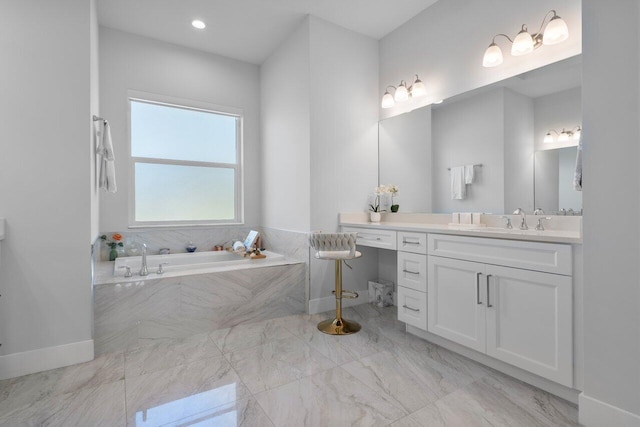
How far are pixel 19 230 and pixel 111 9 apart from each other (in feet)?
7.53

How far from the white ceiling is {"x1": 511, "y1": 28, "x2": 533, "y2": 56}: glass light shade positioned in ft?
3.50

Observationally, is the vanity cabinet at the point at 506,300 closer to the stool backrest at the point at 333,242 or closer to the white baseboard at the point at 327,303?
the stool backrest at the point at 333,242

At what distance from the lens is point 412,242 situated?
8.09 feet

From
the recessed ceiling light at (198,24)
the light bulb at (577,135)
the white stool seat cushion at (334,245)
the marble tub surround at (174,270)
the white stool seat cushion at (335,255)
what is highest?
the recessed ceiling light at (198,24)

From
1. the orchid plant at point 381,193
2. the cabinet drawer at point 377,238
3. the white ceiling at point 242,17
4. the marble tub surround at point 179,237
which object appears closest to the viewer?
the cabinet drawer at point 377,238

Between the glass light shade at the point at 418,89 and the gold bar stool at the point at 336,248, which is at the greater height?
the glass light shade at the point at 418,89

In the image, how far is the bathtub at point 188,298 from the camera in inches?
92.8

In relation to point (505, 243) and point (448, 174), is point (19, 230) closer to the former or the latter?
point (505, 243)

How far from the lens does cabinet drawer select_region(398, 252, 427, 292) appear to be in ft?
7.78

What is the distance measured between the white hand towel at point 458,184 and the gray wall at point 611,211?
1.23 meters

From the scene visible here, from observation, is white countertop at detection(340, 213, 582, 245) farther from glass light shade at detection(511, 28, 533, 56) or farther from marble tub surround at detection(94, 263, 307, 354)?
glass light shade at detection(511, 28, 533, 56)

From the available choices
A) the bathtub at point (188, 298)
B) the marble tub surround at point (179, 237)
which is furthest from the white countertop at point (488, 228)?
the marble tub surround at point (179, 237)

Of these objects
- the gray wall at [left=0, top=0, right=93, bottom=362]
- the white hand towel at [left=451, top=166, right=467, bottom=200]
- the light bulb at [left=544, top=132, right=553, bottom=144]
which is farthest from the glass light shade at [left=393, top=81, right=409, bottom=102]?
the gray wall at [left=0, top=0, right=93, bottom=362]

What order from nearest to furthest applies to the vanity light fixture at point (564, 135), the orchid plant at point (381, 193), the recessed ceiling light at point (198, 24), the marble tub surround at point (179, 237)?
1. the vanity light fixture at point (564, 135)
2. the recessed ceiling light at point (198, 24)
3. the orchid plant at point (381, 193)
4. the marble tub surround at point (179, 237)
